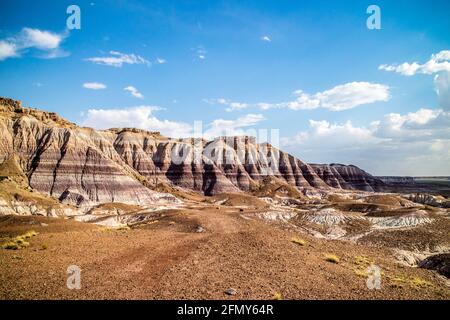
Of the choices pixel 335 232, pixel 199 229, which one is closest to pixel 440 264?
pixel 199 229

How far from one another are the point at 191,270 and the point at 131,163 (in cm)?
10898

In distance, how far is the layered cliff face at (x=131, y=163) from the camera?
80438mm

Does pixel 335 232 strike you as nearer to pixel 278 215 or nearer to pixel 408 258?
pixel 278 215

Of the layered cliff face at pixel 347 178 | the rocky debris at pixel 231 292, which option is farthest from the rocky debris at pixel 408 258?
the layered cliff face at pixel 347 178

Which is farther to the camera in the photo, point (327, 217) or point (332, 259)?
point (327, 217)

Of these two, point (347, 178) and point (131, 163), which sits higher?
Answer: point (131, 163)

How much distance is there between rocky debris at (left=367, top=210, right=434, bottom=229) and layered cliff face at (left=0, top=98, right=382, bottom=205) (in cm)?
5791

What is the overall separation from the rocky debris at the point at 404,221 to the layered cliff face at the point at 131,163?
57.9 metres

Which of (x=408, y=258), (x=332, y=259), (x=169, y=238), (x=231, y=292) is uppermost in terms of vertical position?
(x=169, y=238)

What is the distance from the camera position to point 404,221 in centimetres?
4788

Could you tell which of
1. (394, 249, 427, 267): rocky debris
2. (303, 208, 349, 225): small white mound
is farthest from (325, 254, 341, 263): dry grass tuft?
(303, 208, 349, 225): small white mound

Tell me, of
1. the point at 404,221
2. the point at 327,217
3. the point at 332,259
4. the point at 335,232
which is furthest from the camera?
the point at 327,217

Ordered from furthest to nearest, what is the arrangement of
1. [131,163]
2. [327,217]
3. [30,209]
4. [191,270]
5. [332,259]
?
[131,163] < [30,209] < [327,217] < [332,259] < [191,270]
